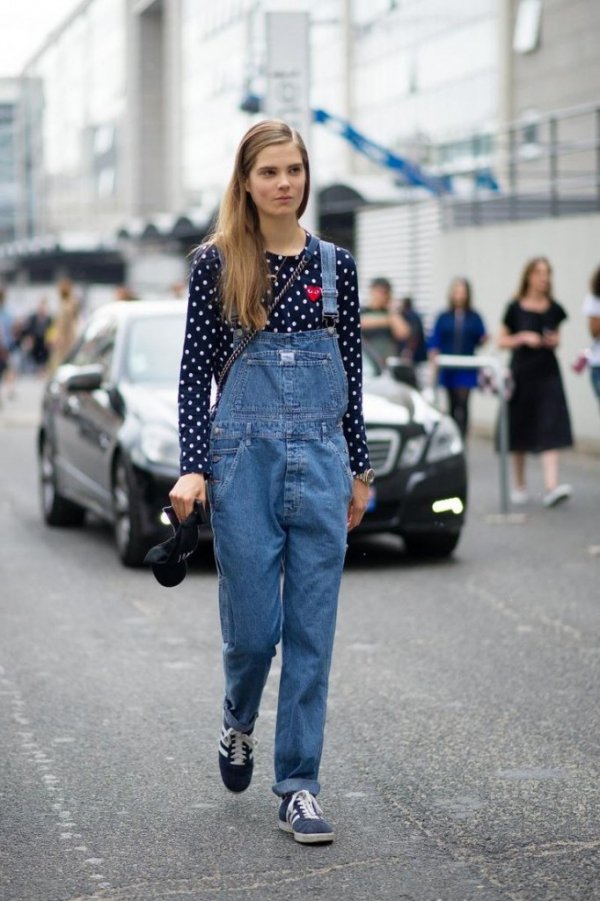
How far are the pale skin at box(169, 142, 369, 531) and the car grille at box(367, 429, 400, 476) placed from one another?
17.4 feet

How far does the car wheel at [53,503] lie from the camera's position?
12.1m

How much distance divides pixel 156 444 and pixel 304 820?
5.33m

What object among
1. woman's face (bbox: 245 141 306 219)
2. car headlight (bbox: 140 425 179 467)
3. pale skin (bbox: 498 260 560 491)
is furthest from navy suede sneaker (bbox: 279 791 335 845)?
pale skin (bbox: 498 260 560 491)

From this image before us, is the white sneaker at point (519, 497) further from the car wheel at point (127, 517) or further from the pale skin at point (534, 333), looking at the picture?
the car wheel at point (127, 517)

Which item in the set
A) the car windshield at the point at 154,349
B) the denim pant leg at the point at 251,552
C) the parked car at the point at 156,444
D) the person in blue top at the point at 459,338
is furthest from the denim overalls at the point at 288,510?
the person in blue top at the point at 459,338

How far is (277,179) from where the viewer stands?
464 centimetres

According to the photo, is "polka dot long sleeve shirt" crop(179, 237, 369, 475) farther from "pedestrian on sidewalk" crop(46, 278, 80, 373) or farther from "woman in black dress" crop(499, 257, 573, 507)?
"pedestrian on sidewalk" crop(46, 278, 80, 373)

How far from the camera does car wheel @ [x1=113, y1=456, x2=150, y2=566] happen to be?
9820mm

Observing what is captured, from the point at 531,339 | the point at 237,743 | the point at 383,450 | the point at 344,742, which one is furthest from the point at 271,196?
the point at 531,339

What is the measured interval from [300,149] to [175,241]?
50.0 metres

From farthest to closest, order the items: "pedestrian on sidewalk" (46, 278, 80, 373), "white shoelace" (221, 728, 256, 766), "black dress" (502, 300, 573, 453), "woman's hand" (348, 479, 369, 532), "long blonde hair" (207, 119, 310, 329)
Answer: "pedestrian on sidewalk" (46, 278, 80, 373)
"black dress" (502, 300, 573, 453)
"white shoelace" (221, 728, 256, 766)
"woman's hand" (348, 479, 369, 532)
"long blonde hair" (207, 119, 310, 329)

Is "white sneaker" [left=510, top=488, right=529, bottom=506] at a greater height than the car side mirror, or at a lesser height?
lesser

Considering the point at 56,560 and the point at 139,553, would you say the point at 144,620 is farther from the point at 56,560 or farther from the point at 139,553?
the point at 56,560

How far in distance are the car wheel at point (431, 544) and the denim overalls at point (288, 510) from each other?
18.2ft
